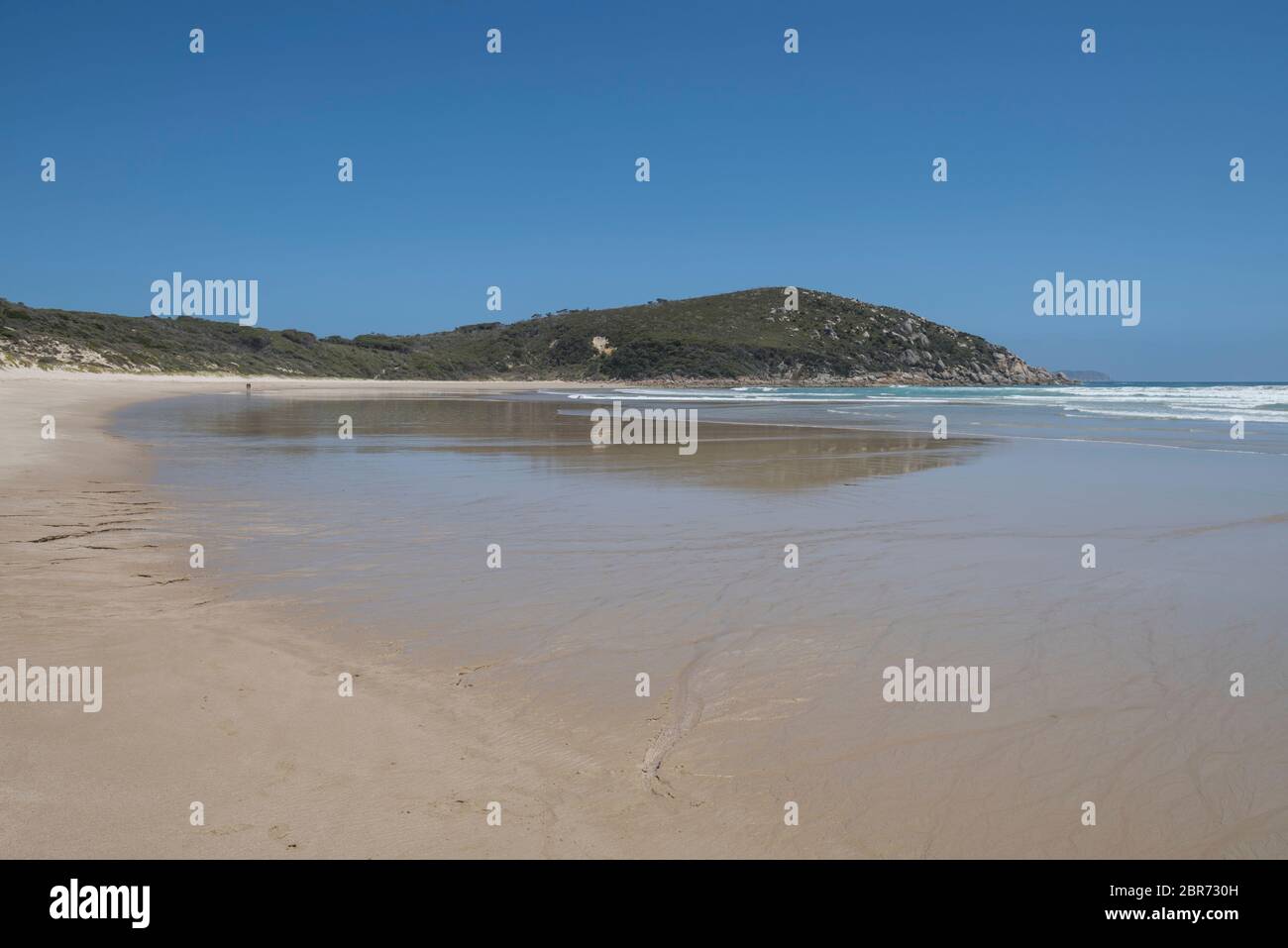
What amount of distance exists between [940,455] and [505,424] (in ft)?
44.4

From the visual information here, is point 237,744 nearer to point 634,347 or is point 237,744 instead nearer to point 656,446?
point 656,446

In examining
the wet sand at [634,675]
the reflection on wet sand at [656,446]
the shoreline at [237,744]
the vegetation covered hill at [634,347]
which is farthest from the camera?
the vegetation covered hill at [634,347]

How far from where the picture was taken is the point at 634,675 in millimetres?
4703

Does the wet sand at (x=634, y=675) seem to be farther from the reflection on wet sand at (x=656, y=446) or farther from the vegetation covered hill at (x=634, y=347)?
the vegetation covered hill at (x=634, y=347)

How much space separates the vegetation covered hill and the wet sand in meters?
65.8

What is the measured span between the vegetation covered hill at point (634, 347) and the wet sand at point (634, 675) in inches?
2591

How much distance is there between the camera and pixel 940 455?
17062 millimetres

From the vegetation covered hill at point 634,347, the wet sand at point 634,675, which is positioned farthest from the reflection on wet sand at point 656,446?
the vegetation covered hill at point 634,347

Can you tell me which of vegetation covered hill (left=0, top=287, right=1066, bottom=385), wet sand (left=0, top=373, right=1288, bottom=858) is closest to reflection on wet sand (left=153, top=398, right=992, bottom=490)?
wet sand (left=0, top=373, right=1288, bottom=858)

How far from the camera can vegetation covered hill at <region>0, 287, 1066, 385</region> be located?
76.1 metres

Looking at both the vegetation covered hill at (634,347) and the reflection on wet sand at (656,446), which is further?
the vegetation covered hill at (634,347)

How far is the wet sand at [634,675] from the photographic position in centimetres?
319

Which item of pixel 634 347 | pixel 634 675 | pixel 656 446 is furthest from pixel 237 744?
pixel 634 347
